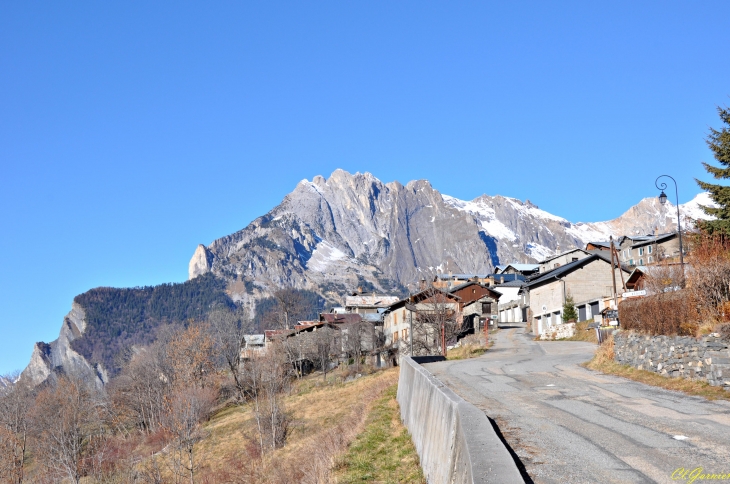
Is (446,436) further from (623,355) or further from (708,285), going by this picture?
(623,355)

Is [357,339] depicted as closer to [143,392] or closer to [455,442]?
[143,392]

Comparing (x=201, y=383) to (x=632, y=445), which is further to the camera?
(x=201, y=383)

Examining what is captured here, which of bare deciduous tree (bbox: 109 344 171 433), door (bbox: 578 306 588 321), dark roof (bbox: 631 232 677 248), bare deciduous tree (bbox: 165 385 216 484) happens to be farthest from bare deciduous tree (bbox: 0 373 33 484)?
dark roof (bbox: 631 232 677 248)

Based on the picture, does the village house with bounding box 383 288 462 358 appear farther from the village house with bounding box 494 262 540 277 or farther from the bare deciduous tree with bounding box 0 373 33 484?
the village house with bounding box 494 262 540 277

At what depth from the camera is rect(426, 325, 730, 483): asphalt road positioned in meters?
9.26

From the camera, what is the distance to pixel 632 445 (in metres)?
10.8

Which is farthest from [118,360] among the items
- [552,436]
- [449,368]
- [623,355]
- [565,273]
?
[552,436]

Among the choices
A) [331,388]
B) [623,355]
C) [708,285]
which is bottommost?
[331,388]

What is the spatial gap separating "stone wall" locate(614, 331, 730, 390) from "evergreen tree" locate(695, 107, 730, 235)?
53.0 ft

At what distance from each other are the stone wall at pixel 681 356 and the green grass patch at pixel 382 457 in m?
7.59

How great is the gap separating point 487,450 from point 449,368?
21600 millimetres

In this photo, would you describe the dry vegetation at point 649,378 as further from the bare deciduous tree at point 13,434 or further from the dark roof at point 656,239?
the dark roof at point 656,239

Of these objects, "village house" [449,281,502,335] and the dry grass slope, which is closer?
the dry grass slope

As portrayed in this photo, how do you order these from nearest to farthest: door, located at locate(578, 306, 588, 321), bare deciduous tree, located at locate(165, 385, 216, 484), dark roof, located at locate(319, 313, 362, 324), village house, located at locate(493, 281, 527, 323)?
1. bare deciduous tree, located at locate(165, 385, 216, 484)
2. door, located at locate(578, 306, 588, 321)
3. village house, located at locate(493, 281, 527, 323)
4. dark roof, located at locate(319, 313, 362, 324)
